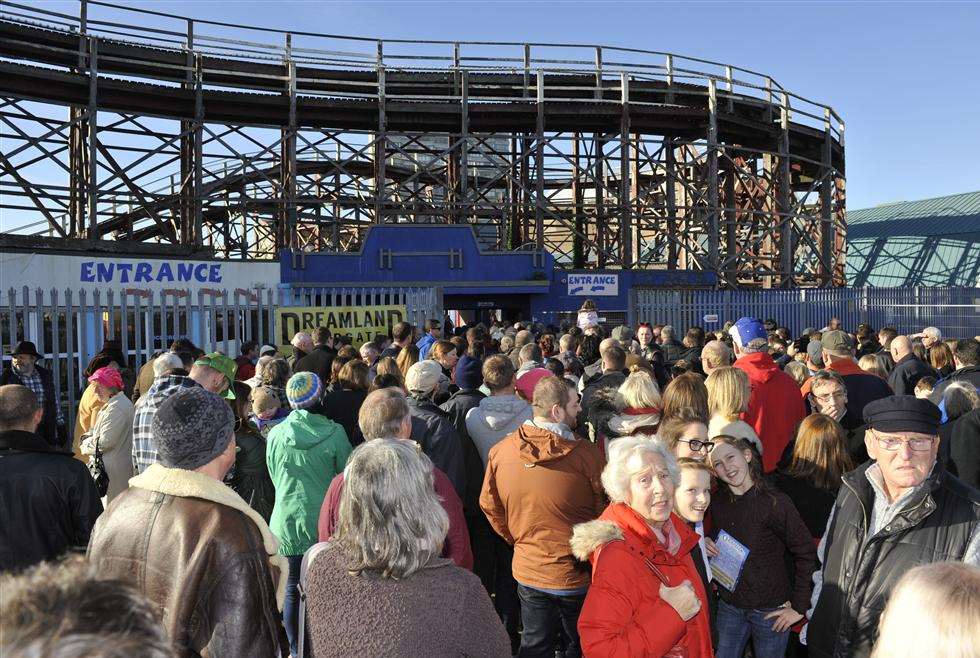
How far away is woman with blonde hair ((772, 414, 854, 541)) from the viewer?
418cm

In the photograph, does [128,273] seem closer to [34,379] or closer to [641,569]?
→ [34,379]

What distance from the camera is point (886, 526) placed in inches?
119

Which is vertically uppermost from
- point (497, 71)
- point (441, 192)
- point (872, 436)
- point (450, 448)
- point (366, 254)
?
point (497, 71)

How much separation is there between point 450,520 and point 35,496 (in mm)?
1966

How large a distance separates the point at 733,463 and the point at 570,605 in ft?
3.74

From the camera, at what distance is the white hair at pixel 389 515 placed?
2381 millimetres

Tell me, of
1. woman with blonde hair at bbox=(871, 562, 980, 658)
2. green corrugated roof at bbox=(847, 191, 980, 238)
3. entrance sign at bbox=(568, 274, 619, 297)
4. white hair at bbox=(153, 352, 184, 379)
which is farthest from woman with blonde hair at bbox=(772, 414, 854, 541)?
green corrugated roof at bbox=(847, 191, 980, 238)

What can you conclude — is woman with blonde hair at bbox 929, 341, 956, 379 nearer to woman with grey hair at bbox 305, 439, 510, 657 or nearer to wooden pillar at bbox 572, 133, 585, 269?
woman with grey hair at bbox 305, 439, 510, 657

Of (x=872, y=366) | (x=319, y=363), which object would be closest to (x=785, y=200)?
(x=872, y=366)

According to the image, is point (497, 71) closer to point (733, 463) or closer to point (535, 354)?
point (535, 354)

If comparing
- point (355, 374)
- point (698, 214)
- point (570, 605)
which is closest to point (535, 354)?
point (355, 374)

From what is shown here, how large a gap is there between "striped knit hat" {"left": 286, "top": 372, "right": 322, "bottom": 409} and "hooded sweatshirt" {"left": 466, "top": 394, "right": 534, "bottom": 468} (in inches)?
43.7

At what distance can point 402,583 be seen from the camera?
7.77 feet

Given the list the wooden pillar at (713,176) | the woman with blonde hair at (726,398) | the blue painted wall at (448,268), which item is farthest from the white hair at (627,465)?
the wooden pillar at (713,176)
